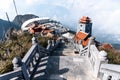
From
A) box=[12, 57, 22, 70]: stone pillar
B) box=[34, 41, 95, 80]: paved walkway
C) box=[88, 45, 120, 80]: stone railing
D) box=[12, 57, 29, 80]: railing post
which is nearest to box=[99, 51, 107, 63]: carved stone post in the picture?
box=[88, 45, 120, 80]: stone railing

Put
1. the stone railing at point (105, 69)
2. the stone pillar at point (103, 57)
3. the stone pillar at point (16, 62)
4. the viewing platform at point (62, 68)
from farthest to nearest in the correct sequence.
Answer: the stone pillar at point (103, 57) < the viewing platform at point (62, 68) < the stone pillar at point (16, 62) < the stone railing at point (105, 69)

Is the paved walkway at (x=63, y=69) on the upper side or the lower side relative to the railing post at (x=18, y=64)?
lower

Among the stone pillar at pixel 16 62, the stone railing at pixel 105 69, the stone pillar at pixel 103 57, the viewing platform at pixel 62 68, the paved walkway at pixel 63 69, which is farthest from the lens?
the paved walkway at pixel 63 69

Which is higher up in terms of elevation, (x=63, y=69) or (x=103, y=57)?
(x=103, y=57)

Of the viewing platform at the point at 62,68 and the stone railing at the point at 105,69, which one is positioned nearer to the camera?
the stone railing at the point at 105,69

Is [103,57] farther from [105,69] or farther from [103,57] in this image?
[105,69]

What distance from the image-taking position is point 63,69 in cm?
1047

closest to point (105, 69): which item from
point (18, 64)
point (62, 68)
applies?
point (62, 68)

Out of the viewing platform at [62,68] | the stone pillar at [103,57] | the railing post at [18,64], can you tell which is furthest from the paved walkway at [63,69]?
the stone pillar at [103,57]

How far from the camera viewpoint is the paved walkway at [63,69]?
955 cm

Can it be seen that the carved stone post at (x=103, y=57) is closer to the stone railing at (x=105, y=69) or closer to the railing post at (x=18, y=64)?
the stone railing at (x=105, y=69)

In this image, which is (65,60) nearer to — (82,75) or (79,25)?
(82,75)

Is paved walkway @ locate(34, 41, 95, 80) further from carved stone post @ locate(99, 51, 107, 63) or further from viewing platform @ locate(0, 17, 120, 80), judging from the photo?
carved stone post @ locate(99, 51, 107, 63)

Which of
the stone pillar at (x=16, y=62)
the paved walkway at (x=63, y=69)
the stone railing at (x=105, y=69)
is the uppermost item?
the stone pillar at (x=16, y=62)
